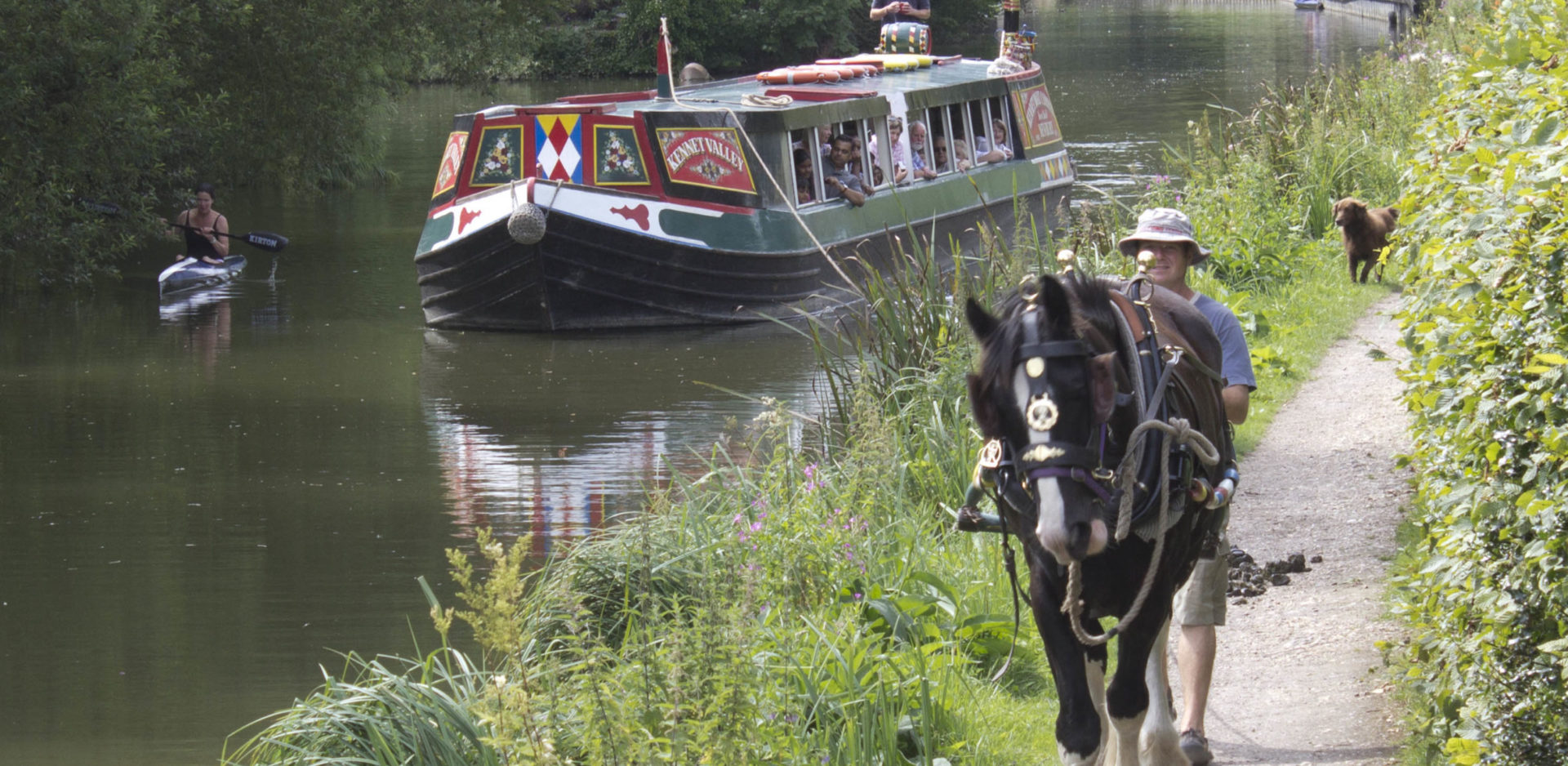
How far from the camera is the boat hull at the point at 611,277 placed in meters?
15.6

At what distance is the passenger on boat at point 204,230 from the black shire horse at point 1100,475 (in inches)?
632

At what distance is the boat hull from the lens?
51.3 feet

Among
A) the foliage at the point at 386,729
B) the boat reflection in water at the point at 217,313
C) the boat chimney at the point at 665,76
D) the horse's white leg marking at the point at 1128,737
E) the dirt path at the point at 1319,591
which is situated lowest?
the boat reflection in water at the point at 217,313

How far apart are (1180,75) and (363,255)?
27681mm

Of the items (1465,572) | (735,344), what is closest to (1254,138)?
(735,344)

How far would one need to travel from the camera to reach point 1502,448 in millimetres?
3811

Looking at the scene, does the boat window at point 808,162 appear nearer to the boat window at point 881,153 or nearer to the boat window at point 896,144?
the boat window at point 881,153

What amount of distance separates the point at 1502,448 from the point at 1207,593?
126 centimetres

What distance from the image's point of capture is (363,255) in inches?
828

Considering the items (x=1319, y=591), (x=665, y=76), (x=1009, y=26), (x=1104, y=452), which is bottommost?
(x=1319, y=591)

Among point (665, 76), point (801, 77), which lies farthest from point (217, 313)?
point (801, 77)

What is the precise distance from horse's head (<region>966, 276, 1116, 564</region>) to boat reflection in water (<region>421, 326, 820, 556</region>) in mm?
4867

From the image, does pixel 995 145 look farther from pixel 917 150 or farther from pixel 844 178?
pixel 844 178

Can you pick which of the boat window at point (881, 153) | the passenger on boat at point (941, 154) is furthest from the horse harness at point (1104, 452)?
the passenger on boat at point (941, 154)
